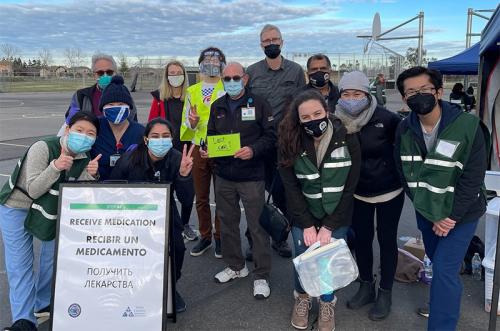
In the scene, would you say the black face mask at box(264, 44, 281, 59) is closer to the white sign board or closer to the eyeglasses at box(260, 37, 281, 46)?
the eyeglasses at box(260, 37, 281, 46)

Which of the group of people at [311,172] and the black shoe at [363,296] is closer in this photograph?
the group of people at [311,172]

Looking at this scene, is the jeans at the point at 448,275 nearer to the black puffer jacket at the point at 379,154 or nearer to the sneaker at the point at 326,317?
the black puffer jacket at the point at 379,154

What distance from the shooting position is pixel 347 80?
11.5ft

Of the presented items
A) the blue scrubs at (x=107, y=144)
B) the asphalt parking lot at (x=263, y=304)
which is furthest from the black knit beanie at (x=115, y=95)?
the asphalt parking lot at (x=263, y=304)

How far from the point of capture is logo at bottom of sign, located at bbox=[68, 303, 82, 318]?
302 centimetres

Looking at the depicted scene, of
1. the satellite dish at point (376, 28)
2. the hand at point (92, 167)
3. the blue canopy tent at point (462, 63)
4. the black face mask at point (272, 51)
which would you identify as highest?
the satellite dish at point (376, 28)

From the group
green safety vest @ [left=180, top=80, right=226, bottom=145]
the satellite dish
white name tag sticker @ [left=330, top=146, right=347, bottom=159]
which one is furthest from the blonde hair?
the satellite dish

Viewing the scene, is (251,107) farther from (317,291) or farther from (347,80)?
(317,291)

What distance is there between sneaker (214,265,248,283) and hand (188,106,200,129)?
4.76 ft

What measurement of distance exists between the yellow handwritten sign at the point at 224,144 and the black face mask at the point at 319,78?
90 centimetres

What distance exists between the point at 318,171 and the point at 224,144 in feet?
3.27

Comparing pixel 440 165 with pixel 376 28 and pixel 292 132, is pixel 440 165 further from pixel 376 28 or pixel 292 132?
pixel 376 28

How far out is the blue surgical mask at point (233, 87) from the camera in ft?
13.2

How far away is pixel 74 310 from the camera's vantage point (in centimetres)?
303
